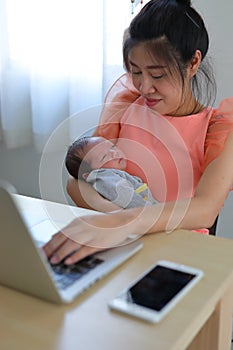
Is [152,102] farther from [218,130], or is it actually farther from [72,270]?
[72,270]

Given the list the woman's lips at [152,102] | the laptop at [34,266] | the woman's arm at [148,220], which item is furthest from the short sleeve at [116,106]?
the laptop at [34,266]

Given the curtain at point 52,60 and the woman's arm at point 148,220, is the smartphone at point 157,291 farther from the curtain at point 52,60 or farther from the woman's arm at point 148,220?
the curtain at point 52,60

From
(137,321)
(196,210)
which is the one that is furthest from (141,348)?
(196,210)

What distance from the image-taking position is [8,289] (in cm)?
73

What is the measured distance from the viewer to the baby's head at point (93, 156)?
53.6 inches

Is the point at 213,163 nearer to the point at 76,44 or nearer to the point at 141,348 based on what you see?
the point at 141,348

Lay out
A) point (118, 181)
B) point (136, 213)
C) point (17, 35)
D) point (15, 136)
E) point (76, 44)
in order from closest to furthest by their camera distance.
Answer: point (136, 213) < point (118, 181) < point (76, 44) < point (17, 35) < point (15, 136)

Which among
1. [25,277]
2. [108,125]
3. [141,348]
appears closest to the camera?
[141,348]

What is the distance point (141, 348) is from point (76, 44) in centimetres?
157

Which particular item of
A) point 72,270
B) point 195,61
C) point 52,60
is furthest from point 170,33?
point 52,60

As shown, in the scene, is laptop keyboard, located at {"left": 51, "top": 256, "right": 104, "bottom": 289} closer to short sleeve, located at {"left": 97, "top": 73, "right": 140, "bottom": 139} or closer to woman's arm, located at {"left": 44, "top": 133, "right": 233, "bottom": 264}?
woman's arm, located at {"left": 44, "top": 133, "right": 233, "bottom": 264}

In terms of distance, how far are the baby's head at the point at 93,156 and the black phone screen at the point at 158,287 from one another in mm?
625

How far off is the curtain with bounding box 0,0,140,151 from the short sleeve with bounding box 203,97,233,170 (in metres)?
0.70

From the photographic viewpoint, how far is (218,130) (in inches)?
49.1
